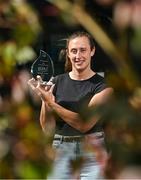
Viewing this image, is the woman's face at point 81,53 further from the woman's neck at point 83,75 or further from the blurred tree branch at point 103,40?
the blurred tree branch at point 103,40

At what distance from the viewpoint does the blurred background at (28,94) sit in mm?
920

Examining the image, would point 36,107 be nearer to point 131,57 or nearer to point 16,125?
point 16,125

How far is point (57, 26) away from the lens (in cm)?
129

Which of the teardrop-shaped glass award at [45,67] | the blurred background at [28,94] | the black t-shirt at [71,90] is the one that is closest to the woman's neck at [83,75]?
the black t-shirt at [71,90]

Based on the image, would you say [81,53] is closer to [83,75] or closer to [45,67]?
[83,75]

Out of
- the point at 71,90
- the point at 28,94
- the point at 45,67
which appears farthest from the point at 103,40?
the point at 45,67

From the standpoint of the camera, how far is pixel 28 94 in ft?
A: 3.74

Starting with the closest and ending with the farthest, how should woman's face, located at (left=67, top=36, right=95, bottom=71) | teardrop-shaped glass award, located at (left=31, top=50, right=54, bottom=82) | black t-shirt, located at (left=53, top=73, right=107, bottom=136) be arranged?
black t-shirt, located at (left=53, top=73, right=107, bottom=136)
woman's face, located at (left=67, top=36, right=95, bottom=71)
teardrop-shaped glass award, located at (left=31, top=50, right=54, bottom=82)

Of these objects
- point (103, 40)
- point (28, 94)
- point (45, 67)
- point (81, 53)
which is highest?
point (103, 40)

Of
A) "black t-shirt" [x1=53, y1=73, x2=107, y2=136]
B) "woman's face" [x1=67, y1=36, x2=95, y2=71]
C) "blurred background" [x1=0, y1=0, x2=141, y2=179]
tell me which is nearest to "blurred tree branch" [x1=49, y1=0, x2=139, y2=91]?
"blurred background" [x1=0, y1=0, x2=141, y2=179]

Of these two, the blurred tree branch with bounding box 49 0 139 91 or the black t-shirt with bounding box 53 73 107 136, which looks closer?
the blurred tree branch with bounding box 49 0 139 91

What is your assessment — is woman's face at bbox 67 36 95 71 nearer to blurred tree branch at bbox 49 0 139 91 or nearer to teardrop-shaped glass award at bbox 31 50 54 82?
teardrop-shaped glass award at bbox 31 50 54 82

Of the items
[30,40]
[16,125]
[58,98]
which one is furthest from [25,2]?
[58,98]

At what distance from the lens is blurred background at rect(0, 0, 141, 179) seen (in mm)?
920
